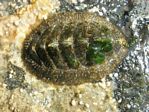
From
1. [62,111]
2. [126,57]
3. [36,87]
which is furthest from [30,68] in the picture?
[126,57]

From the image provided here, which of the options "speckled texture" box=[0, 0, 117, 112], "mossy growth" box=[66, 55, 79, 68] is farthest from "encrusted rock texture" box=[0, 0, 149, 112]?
"mossy growth" box=[66, 55, 79, 68]

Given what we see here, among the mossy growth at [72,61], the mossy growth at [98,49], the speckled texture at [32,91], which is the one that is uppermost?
the mossy growth at [98,49]

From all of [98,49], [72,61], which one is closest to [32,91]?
[72,61]

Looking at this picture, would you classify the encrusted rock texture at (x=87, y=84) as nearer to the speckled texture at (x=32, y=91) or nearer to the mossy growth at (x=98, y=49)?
the speckled texture at (x=32, y=91)

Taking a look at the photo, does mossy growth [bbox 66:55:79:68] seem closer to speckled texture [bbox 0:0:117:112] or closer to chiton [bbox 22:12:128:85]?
chiton [bbox 22:12:128:85]

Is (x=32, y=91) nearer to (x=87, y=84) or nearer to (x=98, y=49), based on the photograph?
(x=87, y=84)

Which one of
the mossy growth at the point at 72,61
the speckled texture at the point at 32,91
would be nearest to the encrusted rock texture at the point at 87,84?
the speckled texture at the point at 32,91

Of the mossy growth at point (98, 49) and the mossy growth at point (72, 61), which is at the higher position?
the mossy growth at point (98, 49)

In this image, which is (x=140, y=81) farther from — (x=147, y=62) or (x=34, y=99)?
(x=34, y=99)
